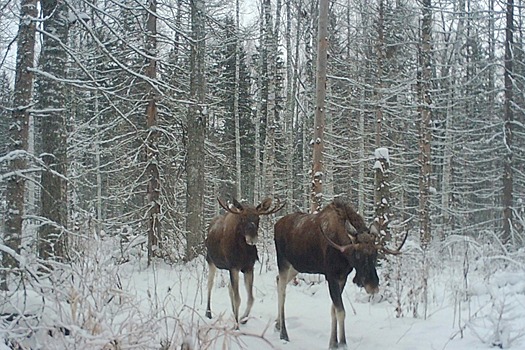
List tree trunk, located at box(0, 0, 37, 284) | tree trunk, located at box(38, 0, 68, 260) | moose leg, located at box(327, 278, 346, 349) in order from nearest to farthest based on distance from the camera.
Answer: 1. tree trunk, located at box(0, 0, 37, 284)
2. moose leg, located at box(327, 278, 346, 349)
3. tree trunk, located at box(38, 0, 68, 260)

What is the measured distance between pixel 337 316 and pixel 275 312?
2597 mm

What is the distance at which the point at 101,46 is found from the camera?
610 centimetres

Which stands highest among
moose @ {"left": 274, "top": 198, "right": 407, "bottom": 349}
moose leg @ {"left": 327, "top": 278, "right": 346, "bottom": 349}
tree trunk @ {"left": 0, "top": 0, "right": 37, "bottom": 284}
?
A: tree trunk @ {"left": 0, "top": 0, "right": 37, "bottom": 284}

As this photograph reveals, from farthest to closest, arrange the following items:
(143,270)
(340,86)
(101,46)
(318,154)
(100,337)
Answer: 1. (340,86)
2. (143,270)
3. (318,154)
4. (101,46)
5. (100,337)

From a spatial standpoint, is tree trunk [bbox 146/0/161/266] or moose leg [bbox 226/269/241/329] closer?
moose leg [bbox 226/269/241/329]

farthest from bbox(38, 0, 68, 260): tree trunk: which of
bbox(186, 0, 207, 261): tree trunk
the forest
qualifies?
bbox(186, 0, 207, 261): tree trunk

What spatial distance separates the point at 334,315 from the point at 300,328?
56.2 inches

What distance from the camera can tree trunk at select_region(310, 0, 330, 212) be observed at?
36.5ft

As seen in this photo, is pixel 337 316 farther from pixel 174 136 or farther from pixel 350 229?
pixel 174 136

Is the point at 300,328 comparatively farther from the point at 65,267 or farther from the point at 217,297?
the point at 65,267

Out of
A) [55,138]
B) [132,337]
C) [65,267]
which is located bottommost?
[132,337]

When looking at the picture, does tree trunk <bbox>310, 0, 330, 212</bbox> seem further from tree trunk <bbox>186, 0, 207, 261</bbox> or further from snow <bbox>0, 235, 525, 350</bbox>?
tree trunk <bbox>186, 0, 207, 261</bbox>


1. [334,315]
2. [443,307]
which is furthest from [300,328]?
[443,307]

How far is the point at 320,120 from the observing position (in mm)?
11219
